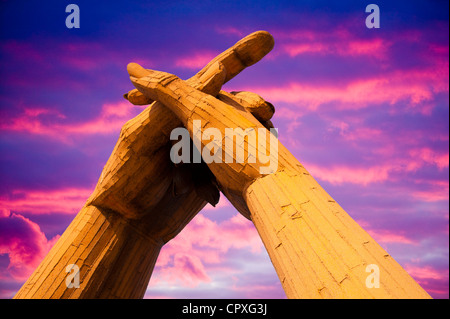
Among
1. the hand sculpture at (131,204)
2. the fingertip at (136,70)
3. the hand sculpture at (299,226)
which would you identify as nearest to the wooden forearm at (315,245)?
the hand sculpture at (299,226)

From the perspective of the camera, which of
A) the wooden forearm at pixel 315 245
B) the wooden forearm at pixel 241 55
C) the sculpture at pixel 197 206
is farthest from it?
the wooden forearm at pixel 241 55

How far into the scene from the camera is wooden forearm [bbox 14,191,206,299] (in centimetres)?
360

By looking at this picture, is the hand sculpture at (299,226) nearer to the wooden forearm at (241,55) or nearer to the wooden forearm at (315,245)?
the wooden forearm at (315,245)

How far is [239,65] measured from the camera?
3.97 metres

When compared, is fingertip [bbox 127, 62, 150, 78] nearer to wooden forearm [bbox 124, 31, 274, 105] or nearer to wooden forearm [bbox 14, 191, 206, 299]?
wooden forearm [bbox 124, 31, 274, 105]

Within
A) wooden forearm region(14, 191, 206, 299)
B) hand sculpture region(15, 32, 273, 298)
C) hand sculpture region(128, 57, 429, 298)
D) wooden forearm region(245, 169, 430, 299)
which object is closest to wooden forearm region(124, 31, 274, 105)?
hand sculpture region(15, 32, 273, 298)

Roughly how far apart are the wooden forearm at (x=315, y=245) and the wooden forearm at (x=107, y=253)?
1.84m

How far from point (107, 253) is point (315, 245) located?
2428mm

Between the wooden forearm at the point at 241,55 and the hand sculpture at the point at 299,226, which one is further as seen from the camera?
the wooden forearm at the point at 241,55

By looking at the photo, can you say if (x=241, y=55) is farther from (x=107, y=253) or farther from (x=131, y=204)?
(x=107, y=253)

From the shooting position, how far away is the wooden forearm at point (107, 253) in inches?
142

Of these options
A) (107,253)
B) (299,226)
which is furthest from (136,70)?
(299,226)

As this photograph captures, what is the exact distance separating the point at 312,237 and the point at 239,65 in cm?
227
